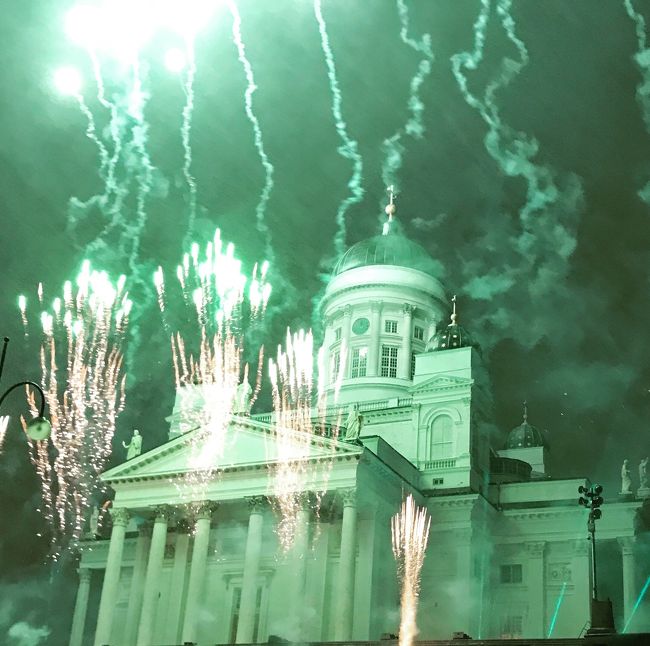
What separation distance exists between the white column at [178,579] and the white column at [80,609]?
298 inches

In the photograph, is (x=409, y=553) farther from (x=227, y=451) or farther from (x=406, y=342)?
(x=406, y=342)

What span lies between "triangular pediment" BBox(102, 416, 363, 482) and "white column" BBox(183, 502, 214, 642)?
208 centimetres

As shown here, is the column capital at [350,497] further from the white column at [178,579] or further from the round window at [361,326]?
the round window at [361,326]

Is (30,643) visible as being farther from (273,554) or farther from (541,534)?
(541,534)

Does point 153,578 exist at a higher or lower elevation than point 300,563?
lower

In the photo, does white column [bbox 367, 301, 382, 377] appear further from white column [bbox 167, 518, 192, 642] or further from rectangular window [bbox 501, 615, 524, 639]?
rectangular window [bbox 501, 615, 524, 639]

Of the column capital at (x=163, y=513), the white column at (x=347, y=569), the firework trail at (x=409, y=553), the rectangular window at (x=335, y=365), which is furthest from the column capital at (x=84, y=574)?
the white column at (x=347, y=569)

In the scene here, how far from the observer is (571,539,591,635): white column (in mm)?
44062

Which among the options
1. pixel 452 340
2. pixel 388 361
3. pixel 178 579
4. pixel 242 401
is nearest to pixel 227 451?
pixel 242 401

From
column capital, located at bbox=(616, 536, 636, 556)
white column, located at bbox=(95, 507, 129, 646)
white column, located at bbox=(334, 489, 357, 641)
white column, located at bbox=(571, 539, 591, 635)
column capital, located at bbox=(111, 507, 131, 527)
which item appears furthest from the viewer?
column capital, located at bbox=(111, 507, 131, 527)

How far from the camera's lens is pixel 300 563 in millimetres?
40250

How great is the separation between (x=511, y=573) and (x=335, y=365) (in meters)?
17.0

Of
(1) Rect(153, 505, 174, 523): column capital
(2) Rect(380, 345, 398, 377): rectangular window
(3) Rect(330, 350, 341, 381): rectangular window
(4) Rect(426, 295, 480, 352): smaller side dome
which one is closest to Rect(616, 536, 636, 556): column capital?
(4) Rect(426, 295, 480, 352): smaller side dome

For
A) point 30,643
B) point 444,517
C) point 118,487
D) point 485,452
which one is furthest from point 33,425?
point 30,643
